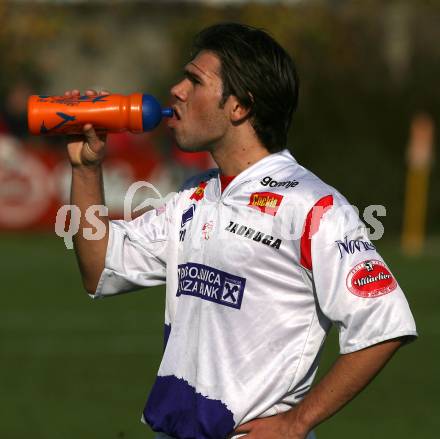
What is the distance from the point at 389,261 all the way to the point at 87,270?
1430 cm

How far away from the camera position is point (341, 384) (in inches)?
152

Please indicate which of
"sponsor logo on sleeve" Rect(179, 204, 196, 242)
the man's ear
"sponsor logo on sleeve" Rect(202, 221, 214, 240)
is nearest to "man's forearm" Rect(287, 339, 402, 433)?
"sponsor logo on sleeve" Rect(202, 221, 214, 240)

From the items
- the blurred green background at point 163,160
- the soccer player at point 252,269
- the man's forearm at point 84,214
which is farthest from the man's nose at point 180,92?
the blurred green background at point 163,160

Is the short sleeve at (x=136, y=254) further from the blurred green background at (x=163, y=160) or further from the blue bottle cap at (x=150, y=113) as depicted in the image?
the blurred green background at (x=163, y=160)

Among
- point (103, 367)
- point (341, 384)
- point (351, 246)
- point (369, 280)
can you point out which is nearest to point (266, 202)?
point (351, 246)

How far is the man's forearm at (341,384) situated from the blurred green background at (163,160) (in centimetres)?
473

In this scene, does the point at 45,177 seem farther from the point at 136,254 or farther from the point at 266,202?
the point at 266,202

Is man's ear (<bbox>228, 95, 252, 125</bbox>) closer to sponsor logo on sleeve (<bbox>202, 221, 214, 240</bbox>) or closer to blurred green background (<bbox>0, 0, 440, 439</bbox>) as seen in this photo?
sponsor logo on sleeve (<bbox>202, 221, 214, 240</bbox>)

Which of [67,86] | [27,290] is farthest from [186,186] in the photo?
[67,86]

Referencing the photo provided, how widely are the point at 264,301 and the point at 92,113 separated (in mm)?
859

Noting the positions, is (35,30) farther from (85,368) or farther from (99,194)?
(99,194)

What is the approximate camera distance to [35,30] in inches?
1371

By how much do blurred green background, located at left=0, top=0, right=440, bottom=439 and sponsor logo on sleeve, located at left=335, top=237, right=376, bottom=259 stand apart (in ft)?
15.5

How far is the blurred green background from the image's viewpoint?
9422 mm
